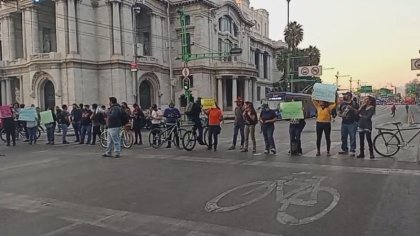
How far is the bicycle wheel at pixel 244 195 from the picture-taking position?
651 centimetres

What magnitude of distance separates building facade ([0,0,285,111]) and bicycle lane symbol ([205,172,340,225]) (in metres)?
27.2

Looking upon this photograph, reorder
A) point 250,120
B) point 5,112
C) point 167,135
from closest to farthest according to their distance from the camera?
1. point 250,120
2. point 167,135
3. point 5,112

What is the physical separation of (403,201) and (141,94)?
43.4m

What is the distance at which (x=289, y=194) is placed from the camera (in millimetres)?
7305

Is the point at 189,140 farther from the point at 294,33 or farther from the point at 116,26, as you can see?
the point at 294,33

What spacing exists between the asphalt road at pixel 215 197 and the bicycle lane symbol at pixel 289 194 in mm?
16

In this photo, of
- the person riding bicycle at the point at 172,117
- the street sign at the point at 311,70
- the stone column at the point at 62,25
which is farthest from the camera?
the street sign at the point at 311,70

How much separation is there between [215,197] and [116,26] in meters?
38.8

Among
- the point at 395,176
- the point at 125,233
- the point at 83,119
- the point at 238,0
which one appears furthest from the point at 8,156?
the point at 238,0

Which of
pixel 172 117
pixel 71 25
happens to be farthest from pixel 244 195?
pixel 71 25

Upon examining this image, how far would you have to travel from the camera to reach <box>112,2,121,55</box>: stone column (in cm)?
4294

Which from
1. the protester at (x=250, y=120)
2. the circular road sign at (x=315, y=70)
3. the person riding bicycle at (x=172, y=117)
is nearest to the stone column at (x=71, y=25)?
the person riding bicycle at (x=172, y=117)

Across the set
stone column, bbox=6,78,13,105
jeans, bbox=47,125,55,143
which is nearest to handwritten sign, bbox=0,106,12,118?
jeans, bbox=47,125,55,143

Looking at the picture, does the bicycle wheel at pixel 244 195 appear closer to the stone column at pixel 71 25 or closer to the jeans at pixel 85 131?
the jeans at pixel 85 131
